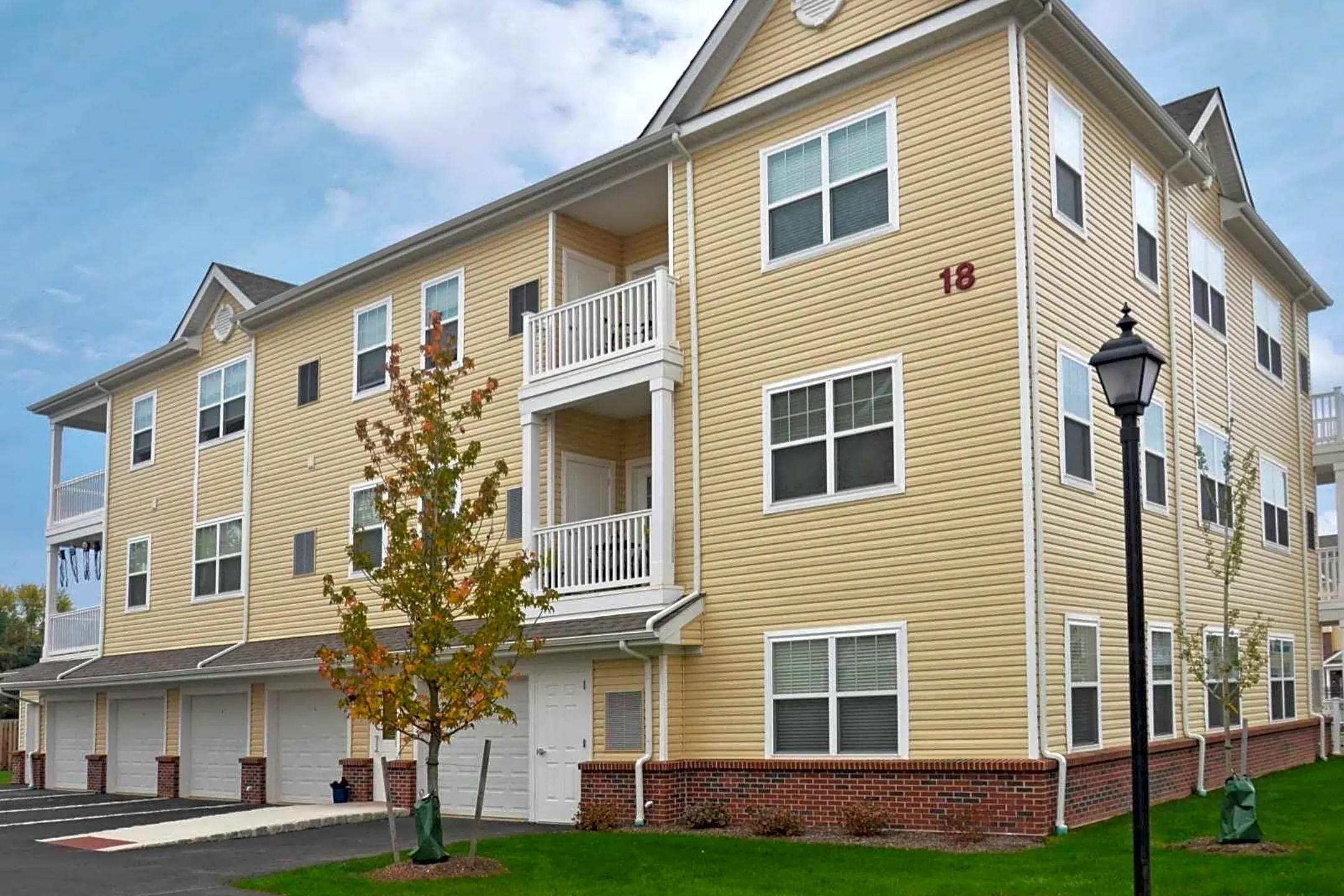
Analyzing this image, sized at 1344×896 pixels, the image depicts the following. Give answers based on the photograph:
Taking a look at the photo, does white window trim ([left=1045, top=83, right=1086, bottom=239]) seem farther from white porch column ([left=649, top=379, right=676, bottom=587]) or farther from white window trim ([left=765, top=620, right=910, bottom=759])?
white porch column ([left=649, top=379, right=676, bottom=587])

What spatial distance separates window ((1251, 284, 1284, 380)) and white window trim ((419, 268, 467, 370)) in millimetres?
14308

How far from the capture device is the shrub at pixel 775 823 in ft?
53.8

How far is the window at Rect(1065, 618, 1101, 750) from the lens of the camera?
15812 mm

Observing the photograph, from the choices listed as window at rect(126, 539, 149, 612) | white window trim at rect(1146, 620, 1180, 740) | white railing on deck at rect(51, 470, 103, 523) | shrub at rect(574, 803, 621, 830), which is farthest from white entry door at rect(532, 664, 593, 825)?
white railing on deck at rect(51, 470, 103, 523)

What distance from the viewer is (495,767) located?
21594 millimetres

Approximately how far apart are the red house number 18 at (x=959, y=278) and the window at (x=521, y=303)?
7.65m

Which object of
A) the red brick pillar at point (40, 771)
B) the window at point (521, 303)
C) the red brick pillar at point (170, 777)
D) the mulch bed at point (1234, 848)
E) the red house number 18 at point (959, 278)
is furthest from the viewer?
the red brick pillar at point (40, 771)

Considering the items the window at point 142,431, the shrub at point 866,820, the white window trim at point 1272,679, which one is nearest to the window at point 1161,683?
the white window trim at point 1272,679

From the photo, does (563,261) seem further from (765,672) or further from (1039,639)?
(1039,639)

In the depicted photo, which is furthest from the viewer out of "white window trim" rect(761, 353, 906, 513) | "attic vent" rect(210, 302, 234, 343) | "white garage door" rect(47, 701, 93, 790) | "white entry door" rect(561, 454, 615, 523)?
"white garage door" rect(47, 701, 93, 790)

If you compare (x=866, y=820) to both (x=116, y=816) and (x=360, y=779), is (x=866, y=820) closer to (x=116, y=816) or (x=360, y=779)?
(x=360, y=779)

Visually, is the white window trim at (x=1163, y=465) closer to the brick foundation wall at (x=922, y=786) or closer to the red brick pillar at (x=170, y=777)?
the brick foundation wall at (x=922, y=786)

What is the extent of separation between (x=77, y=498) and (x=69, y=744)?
6178 millimetres

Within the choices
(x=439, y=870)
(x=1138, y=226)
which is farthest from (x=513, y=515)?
(x=1138, y=226)
